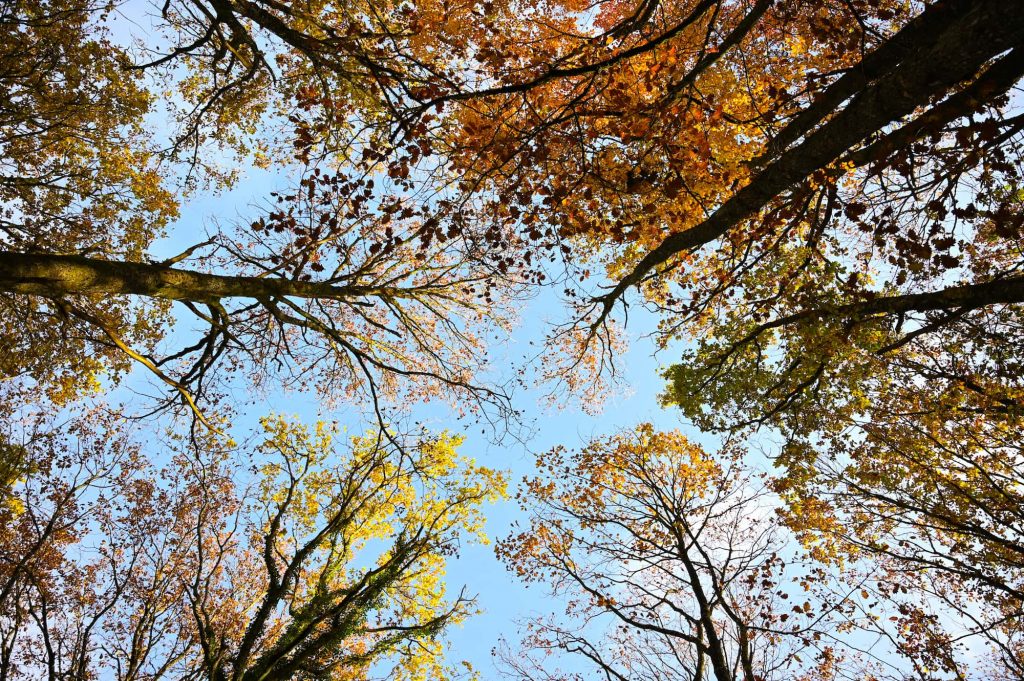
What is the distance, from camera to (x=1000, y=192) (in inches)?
171

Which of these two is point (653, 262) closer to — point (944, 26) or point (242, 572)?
point (944, 26)

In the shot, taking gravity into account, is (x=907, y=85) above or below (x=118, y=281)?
above

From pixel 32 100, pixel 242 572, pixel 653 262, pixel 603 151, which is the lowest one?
pixel 242 572

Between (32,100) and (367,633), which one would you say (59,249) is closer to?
(32,100)

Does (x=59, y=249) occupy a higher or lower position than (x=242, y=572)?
higher

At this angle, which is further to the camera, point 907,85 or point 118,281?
point 118,281

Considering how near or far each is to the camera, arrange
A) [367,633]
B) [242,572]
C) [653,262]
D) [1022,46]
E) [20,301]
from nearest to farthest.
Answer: [1022,46]
[653,262]
[20,301]
[367,633]
[242,572]

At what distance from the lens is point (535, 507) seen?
12.3m

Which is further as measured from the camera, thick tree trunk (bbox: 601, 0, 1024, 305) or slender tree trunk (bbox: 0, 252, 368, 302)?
slender tree trunk (bbox: 0, 252, 368, 302)

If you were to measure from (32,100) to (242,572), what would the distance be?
34.8ft

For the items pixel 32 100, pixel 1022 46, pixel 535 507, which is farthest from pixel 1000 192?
pixel 32 100

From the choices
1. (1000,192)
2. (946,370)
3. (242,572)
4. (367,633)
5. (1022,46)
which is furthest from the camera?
(242,572)

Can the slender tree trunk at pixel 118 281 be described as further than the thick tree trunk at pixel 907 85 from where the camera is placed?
Yes

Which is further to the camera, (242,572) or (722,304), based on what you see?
(242,572)
